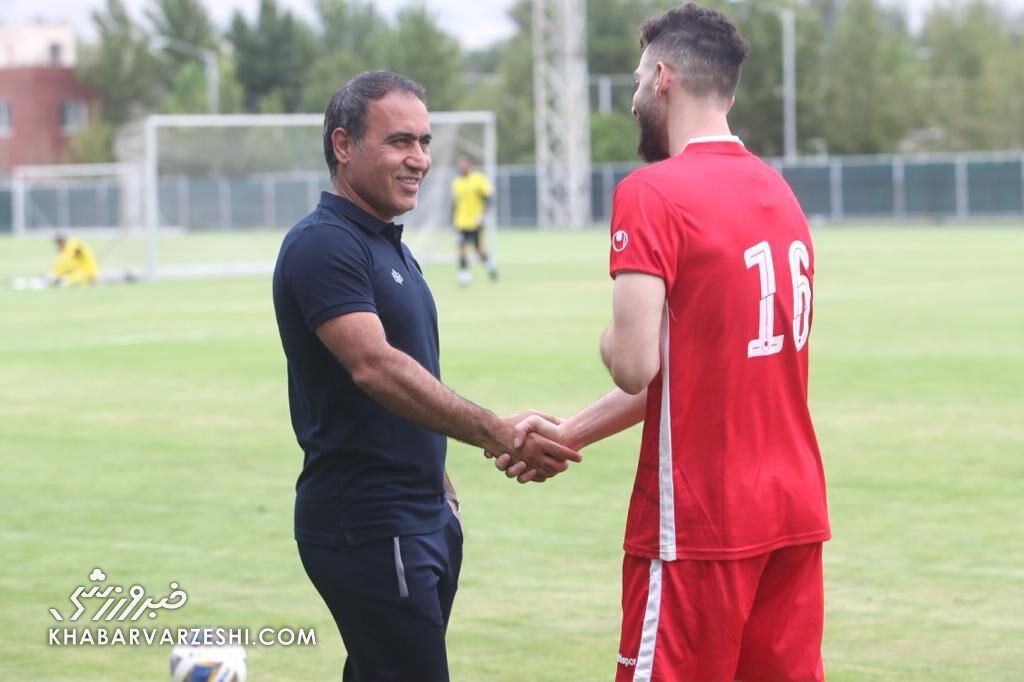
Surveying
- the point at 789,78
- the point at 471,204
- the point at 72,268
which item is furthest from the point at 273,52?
the point at 471,204

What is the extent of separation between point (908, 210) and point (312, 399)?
194 feet

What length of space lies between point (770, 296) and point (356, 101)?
4.09 ft

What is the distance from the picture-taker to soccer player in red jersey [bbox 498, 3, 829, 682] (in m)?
3.86

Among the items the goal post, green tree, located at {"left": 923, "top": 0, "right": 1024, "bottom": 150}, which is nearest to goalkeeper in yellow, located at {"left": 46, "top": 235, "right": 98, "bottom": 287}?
the goal post

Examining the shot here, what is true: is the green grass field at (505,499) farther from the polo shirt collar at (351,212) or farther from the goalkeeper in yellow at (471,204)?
the goalkeeper in yellow at (471,204)

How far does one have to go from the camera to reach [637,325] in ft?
12.5

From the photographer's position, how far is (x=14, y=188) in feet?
224

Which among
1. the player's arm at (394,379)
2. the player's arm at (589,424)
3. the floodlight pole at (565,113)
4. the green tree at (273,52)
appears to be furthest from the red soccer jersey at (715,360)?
the green tree at (273,52)

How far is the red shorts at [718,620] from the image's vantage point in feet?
12.9

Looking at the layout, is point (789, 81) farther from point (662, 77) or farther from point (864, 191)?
point (662, 77)

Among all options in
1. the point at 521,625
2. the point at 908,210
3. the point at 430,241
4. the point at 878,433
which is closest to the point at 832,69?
the point at 908,210

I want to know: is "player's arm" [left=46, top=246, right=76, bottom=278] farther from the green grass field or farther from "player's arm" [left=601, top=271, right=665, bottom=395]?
"player's arm" [left=601, top=271, right=665, bottom=395]

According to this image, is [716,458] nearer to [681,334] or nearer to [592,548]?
[681,334]

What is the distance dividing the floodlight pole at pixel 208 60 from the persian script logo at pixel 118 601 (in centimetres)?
7162
